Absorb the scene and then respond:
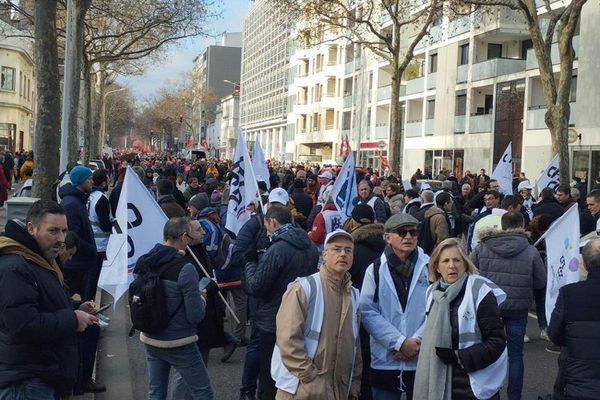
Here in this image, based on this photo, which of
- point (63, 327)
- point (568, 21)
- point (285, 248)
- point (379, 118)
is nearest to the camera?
point (63, 327)

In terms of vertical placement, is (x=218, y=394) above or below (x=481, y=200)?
below

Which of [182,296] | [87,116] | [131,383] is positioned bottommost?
[131,383]

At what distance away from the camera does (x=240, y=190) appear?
9477 mm

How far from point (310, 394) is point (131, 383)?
352cm

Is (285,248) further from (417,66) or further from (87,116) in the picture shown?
(417,66)

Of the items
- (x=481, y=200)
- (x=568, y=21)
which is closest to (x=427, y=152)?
(x=568, y=21)

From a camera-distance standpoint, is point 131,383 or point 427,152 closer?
point 131,383

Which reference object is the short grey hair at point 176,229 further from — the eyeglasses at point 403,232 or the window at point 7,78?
the window at point 7,78

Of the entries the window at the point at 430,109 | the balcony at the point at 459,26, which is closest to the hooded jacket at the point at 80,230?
the balcony at the point at 459,26

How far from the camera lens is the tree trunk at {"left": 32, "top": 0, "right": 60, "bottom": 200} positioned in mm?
13641

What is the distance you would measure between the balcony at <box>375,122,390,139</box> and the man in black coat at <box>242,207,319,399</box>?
4534cm

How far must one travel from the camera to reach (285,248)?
5.74 meters

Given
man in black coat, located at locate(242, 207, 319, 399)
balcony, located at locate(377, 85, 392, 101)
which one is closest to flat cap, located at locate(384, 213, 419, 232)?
man in black coat, located at locate(242, 207, 319, 399)

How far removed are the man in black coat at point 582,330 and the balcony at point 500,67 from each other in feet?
104
